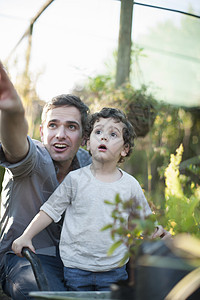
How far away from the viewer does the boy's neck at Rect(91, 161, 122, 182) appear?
65.4 inches

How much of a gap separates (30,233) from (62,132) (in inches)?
25.7

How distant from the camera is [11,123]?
4.50ft

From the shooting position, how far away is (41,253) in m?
1.79

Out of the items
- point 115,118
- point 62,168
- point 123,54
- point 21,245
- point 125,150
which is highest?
point 123,54

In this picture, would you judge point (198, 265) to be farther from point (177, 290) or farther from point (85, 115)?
point (85, 115)

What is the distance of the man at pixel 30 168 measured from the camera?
4.63ft

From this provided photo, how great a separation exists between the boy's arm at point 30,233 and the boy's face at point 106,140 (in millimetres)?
360

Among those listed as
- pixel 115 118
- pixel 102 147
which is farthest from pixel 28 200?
pixel 115 118

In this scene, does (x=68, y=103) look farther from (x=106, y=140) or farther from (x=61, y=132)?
(x=106, y=140)

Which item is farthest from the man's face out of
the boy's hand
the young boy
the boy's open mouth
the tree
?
the tree

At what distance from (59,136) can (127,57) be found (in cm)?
208

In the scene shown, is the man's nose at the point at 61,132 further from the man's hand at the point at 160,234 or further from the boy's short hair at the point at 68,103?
the man's hand at the point at 160,234

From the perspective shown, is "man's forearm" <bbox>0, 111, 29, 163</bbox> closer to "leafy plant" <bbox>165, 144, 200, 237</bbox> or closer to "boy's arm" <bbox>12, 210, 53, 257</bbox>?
"boy's arm" <bbox>12, 210, 53, 257</bbox>

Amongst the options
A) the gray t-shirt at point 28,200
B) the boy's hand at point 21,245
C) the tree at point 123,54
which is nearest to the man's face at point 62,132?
the gray t-shirt at point 28,200
